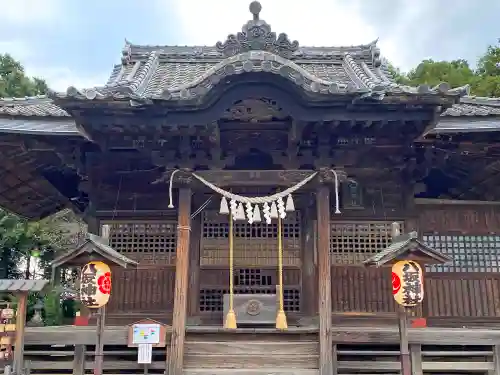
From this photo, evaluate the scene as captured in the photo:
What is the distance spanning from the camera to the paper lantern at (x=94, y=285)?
6867mm

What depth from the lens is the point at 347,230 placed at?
30.6 feet

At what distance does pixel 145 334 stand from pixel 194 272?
80.6 inches

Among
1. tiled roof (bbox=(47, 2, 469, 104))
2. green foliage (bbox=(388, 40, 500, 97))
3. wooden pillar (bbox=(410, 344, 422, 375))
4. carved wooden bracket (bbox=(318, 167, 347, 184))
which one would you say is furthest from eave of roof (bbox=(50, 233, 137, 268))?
green foliage (bbox=(388, 40, 500, 97))

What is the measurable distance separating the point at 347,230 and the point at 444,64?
27.7 metres

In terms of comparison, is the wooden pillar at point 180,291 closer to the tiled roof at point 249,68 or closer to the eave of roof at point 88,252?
the eave of roof at point 88,252

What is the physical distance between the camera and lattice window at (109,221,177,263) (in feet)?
30.5

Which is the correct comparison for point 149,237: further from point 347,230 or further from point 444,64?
point 444,64

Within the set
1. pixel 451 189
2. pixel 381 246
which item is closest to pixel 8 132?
pixel 381 246

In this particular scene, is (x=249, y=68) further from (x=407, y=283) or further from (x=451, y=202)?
(x=451, y=202)

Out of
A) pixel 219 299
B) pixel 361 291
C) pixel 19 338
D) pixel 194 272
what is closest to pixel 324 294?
pixel 361 291

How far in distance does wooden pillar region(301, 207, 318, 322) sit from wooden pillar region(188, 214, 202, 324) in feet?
6.38

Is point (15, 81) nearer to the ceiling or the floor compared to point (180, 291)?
nearer to the ceiling

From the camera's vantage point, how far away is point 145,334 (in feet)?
23.9

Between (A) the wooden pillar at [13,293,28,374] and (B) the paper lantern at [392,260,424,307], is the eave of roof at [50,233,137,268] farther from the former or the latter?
(B) the paper lantern at [392,260,424,307]
